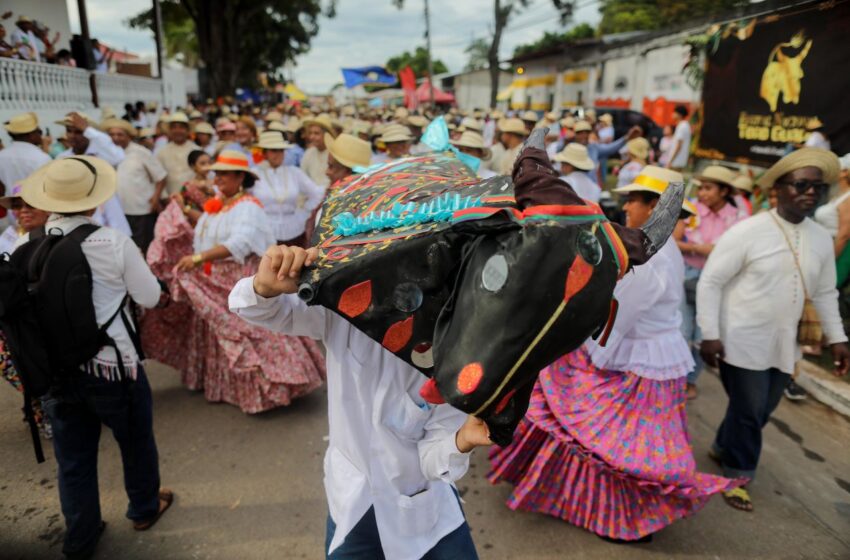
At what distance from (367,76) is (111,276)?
25.2m

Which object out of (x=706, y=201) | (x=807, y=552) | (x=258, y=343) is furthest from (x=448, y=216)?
(x=706, y=201)

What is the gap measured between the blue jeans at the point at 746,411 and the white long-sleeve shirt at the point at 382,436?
2.30m

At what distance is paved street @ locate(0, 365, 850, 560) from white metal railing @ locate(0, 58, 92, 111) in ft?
20.9

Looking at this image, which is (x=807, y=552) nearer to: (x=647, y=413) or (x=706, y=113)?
(x=647, y=413)

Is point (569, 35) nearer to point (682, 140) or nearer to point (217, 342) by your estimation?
point (682, 140)

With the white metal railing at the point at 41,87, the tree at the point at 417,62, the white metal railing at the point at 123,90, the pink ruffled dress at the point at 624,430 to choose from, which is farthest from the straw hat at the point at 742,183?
the tree at the point at 417,62

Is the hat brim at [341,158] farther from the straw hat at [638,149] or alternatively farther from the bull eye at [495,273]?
the straw hat at [638,149]

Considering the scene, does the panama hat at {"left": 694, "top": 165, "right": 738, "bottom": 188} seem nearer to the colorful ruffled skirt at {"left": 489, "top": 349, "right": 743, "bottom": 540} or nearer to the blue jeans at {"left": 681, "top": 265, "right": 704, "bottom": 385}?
the blue jeans at {"left": 681, "top": 265, "right": 704, "bottom": 385}

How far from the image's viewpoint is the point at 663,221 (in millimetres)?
1109

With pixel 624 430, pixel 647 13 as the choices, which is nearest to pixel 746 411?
pixel 624 430

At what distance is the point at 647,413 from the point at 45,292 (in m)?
2.89

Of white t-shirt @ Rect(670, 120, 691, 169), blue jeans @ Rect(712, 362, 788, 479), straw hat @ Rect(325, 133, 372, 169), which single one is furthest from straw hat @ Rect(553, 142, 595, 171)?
white t-shirt @ Rect(670, 120, 691, 169)

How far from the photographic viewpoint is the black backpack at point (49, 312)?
241 centimetres

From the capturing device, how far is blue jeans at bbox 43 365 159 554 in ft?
8.66
